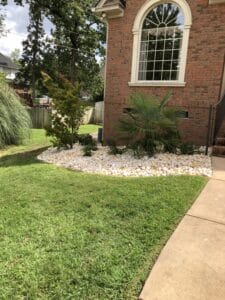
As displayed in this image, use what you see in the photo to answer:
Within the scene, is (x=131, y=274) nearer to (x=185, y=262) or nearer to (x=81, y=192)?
(x=185, y=262)

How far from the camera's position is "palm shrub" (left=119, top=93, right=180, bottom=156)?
571 cm

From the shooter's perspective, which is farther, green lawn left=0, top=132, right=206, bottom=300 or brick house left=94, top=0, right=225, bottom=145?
brick house left=94, top=0, right=225, bottom=145

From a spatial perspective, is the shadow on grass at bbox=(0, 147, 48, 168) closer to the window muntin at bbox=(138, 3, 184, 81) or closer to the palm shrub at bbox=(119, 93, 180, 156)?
the palm shrub at bbox=(119, 93, 180, 156)

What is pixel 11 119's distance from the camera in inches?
350

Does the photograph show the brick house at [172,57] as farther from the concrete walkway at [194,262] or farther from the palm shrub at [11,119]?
the concrete walkway at [194,262]

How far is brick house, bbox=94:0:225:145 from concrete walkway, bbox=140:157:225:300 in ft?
11.9

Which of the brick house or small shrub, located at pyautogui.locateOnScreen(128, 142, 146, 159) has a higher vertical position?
the brick house

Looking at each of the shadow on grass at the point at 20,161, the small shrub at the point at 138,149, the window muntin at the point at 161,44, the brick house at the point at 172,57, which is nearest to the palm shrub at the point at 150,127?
the small shrub at the point at 138,149

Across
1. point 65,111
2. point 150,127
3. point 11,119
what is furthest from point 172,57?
point 11,119

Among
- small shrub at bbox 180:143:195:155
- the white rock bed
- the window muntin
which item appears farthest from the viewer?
the window muntin

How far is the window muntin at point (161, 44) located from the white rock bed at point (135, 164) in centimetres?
299

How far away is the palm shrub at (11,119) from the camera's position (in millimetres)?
8406

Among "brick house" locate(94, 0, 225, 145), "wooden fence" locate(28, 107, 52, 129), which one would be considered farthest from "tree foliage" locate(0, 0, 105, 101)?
"brick house" locate(94, 0, 225, 145)

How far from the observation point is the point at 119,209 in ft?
11.4
